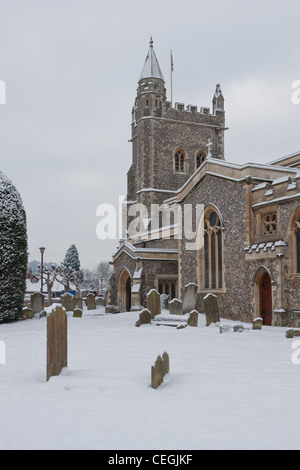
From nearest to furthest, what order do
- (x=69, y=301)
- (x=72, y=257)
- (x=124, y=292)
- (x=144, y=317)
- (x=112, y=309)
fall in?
(x=144, y=317)
(x=69, y=301)
(x=112, y=309)
(x=124, y=292)
(x=72, y=257)

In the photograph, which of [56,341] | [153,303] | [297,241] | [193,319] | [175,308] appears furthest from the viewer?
[153,303]

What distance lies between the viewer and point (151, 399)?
21.1 ft

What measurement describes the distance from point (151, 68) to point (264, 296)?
24515 mm

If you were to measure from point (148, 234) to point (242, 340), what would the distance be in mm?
17269

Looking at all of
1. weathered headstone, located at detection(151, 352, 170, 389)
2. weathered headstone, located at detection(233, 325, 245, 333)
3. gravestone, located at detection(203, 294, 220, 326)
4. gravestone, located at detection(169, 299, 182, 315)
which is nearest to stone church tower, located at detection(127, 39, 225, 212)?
gravestone, located at detection(169, 299, 182, 315)

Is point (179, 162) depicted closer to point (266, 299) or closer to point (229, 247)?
point (229, 247)

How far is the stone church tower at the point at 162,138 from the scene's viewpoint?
1399 inches

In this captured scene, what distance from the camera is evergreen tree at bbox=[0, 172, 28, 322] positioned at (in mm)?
17406

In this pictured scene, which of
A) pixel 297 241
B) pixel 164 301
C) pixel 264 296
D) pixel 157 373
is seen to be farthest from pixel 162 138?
pixel 157 373

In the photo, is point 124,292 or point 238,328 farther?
point 124,292

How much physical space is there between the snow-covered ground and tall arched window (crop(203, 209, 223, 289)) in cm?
888

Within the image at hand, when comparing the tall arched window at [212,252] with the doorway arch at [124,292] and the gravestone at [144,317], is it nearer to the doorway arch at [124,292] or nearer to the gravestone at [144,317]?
the gravestone at [144,317]

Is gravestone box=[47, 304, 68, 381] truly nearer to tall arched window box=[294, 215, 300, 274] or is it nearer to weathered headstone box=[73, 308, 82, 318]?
tall arched window box=[294, 215, 300, 274]
